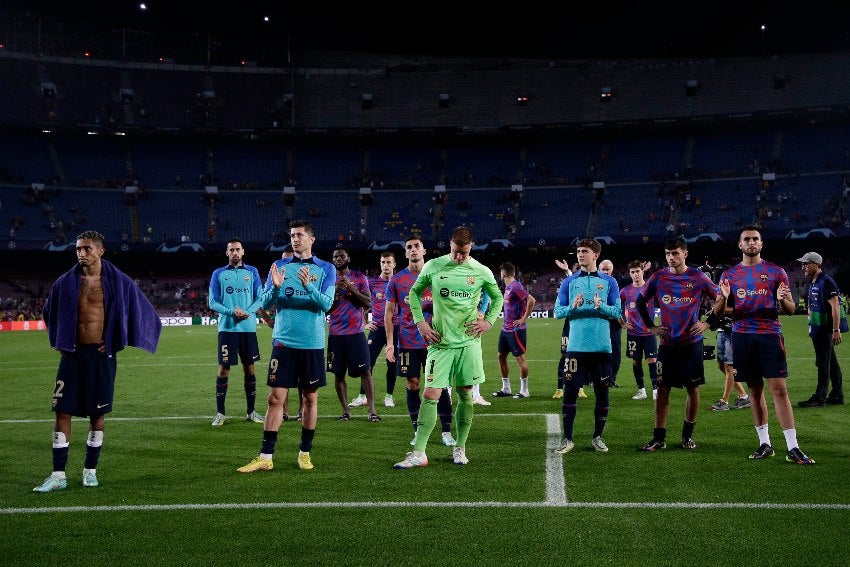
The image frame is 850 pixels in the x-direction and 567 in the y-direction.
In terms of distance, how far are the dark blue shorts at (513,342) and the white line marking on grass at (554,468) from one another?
3.27 meters

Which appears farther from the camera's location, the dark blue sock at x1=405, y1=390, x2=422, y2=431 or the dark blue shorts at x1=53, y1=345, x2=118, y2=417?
the dark blue sock at x1=405, y1=390, x2=422, y2=431

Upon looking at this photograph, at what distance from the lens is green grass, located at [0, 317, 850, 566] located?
16.7ft

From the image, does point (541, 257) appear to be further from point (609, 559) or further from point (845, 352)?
point (609, 559)

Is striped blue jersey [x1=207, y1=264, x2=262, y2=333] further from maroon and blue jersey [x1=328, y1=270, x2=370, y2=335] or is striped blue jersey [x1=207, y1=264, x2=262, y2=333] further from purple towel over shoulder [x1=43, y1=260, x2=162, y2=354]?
purple towel over shoulder [x1=43, y1=260, x2=162, y2=354]

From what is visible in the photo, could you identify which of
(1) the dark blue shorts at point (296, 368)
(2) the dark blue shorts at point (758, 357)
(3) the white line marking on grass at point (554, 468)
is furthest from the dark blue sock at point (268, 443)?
(2) the dark blue shorts at point (758, 357)

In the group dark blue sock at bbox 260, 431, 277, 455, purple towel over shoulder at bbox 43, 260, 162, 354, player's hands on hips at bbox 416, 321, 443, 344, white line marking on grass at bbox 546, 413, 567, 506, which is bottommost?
white line marking on grass at bbox 546, 413, 567, 506

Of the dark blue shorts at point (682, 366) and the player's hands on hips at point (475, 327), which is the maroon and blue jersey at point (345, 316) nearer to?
the player's hands on hips at point (475, 327)

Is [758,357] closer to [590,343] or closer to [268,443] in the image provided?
[590,343]

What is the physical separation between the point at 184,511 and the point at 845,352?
20.4m

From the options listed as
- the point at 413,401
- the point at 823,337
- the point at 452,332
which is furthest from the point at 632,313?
the point at 452,332

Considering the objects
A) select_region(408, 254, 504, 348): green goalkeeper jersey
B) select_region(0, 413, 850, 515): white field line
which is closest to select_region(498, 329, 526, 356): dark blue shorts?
select_region(408, 254, 504, 348): green goalkeeper jersey

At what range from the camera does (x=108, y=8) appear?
55719mm

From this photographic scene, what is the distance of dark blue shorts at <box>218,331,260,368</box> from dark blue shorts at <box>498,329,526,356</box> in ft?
16.9

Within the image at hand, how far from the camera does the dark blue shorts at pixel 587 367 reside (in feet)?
28.3
